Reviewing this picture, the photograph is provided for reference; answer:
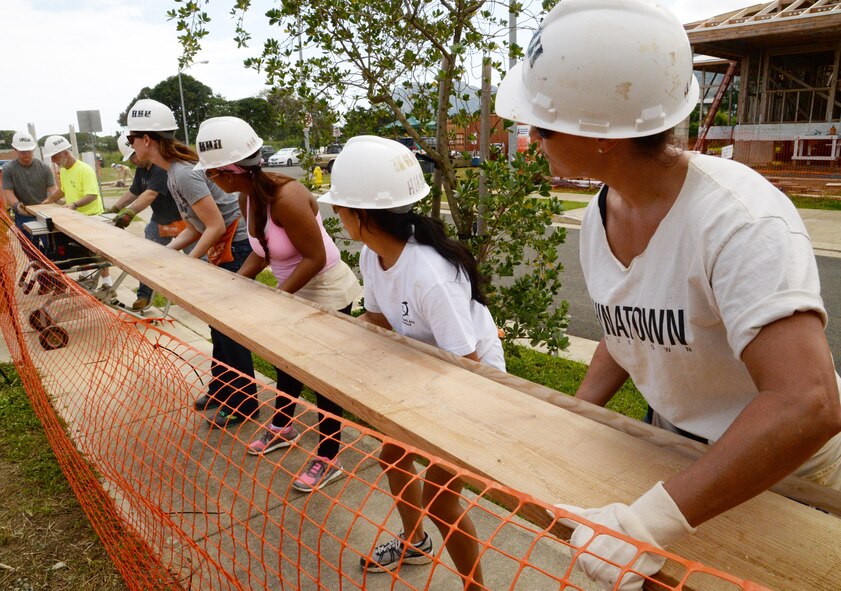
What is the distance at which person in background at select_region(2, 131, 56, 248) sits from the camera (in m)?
7.96

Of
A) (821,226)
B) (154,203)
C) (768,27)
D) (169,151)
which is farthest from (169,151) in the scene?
(768,27)

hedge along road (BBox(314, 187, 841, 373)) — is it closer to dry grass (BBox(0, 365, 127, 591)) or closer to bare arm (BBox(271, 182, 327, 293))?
bare arm (BBox(271, 182, 327, 293))

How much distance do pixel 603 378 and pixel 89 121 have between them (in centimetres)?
1457

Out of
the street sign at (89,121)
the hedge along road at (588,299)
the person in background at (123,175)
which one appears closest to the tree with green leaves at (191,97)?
the person in background at (123,175)

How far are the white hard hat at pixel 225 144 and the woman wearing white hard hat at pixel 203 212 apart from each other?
24.8 inches

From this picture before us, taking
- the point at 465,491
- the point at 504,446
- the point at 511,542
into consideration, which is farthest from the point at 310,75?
the point at 504,446

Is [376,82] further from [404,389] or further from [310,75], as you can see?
[404,389]

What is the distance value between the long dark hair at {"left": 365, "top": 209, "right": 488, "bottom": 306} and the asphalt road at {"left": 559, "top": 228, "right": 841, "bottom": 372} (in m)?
3.90

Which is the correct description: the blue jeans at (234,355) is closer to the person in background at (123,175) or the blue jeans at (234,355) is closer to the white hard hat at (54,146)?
the white hard hat at (54,146)

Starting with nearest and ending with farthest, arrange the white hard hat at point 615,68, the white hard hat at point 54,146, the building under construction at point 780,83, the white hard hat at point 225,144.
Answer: the white hard hat at point 615,68, the white hard hat at point 225,144, the white hard hat at point 54,146, the building under construction at point 780,83

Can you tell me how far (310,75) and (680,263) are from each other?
333 cm

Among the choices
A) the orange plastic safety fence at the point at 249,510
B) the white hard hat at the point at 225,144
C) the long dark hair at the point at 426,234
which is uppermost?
the white hard hat at the point at 225,144

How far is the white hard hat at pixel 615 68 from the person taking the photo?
121 centimetres

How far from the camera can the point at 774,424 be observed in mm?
947
